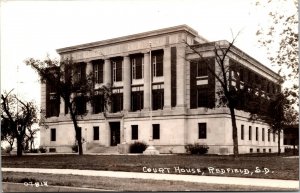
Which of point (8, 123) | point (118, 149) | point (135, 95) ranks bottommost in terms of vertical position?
point (118, 149)

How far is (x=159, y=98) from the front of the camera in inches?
2093

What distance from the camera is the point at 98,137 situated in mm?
58031

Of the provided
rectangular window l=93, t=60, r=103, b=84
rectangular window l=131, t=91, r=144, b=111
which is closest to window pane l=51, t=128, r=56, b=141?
rectangular window l=93, t=60, r=103, b=84

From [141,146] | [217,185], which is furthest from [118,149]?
[217,185]

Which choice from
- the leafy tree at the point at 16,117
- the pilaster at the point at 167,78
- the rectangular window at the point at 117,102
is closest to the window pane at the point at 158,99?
the pilaster at the point at 167,78

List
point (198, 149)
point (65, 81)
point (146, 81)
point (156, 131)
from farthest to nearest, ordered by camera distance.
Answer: point (146, 81) → point (156, 131) → point (198, 149) → point (65, 81)

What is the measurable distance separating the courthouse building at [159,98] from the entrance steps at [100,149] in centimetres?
13

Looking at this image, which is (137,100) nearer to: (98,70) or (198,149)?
(98,70)

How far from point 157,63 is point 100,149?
12990 millimetres

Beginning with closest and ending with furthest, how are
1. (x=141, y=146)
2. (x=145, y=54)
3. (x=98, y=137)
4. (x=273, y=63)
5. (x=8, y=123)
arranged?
1. (x=273, y=63)
2. (x=8, y=123)
3. (x=141, y=146)
4. (x=145, y=54)
5. (x=98, y=137)

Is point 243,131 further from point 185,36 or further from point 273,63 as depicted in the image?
point 273,63

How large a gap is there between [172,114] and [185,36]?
30.7 ft

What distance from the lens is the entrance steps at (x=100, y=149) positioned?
53.3 m

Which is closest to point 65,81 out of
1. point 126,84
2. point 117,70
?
point 126,84
